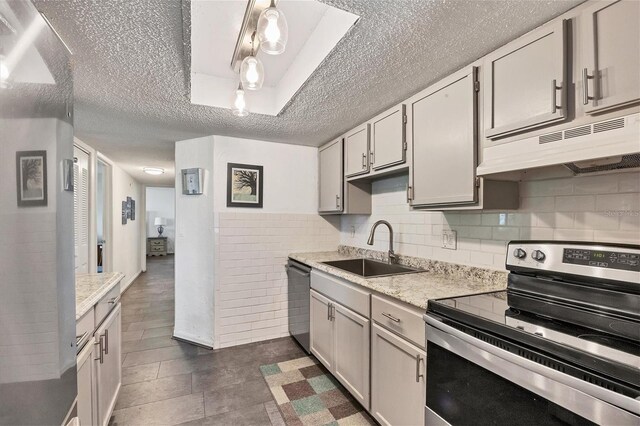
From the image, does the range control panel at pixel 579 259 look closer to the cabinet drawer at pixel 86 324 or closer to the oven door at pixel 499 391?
the oven door at pixel 499 391

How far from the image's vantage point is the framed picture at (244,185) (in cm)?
298

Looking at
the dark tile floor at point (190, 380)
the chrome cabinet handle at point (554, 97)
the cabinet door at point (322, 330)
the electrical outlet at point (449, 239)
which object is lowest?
the dark tile floor at point (190, 380)

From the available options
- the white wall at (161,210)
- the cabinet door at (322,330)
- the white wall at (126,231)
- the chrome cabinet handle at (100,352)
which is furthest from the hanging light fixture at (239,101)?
the white wall at (161,210)

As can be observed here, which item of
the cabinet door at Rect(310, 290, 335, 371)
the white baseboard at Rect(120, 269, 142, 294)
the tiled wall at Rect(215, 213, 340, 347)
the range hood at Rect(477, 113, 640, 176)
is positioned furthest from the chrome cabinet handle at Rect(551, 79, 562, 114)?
the white baseboard at Rect(120, 269, 142, 294)

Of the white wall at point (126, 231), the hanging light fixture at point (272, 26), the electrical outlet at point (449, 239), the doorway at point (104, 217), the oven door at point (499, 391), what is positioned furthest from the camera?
the white wall at point (126, 231)

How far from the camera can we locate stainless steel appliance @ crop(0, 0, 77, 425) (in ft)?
1.55

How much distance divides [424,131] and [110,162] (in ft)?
14.7

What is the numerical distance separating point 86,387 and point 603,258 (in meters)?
2.20

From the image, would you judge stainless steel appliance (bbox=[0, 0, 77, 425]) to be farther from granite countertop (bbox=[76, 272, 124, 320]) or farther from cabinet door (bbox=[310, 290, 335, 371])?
cabinet door (bbox=[310, 290, 335, 371])

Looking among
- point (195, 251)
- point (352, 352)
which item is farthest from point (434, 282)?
point (195, 251)

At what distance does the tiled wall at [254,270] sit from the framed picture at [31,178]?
7.80ft

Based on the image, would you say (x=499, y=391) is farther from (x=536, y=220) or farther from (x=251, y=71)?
(x=251, y=71)

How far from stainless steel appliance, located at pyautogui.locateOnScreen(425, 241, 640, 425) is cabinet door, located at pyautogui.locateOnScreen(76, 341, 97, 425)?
60.4 inches

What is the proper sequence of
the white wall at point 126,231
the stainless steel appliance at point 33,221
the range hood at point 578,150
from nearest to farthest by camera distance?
1. the stainless steel appliance at point 33,221
2. the range hood at point 578,150
3. the white wall at point 126,231
